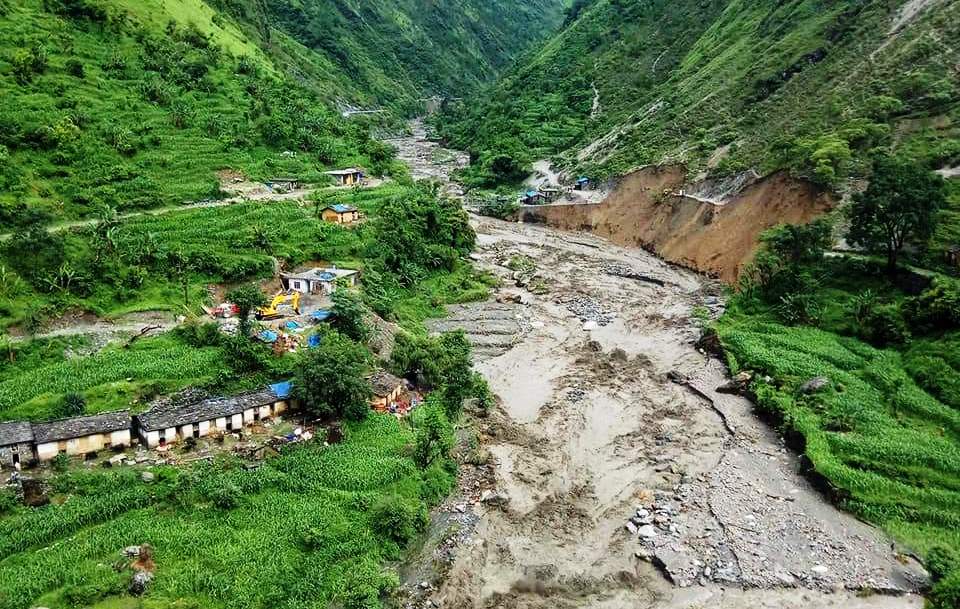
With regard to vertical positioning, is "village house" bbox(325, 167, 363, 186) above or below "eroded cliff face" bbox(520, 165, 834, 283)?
above

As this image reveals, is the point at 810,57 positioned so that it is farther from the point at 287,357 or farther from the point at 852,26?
the point at 287,357

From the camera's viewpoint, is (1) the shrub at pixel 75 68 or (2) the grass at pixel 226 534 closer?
(2) the grass at pixel 226 534

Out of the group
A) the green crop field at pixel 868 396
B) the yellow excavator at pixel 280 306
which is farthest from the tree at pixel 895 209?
the yellow excavator at pixel 280 306

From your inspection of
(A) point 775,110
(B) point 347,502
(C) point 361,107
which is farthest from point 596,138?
(B) point 347,502

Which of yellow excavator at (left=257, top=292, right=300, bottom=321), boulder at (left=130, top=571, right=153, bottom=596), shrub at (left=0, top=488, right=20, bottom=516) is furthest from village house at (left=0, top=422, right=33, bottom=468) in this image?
yellow excavator at (left=257, top=292, right=300, bottom=321)

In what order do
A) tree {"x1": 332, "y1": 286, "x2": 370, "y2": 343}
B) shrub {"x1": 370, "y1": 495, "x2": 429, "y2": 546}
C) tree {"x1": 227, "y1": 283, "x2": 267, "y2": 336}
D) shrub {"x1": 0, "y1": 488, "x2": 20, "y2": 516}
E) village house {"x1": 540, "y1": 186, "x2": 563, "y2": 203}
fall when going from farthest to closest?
village house {"x1": 540, "y1": 186, "x2": 563, "y2": 203} < tree {"x1": 332, "y1": 286, "x2": 370, "y2": 343} < tree {"x1": 227, "y1": 283, "x2": 267, "y2": 336} < shrub {"x1": 370, "y1": 495, "x2": 429, "y2": 546} < shrub {"x1": 0, "y1": 488, "x2": 20, "y2": 516}

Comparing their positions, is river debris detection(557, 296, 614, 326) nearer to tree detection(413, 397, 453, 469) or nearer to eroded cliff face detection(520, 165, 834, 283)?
eroded cliff face detection(520, 165, 834, 283)

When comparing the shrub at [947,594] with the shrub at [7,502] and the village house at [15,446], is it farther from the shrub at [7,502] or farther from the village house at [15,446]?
the village house at [15,446]
